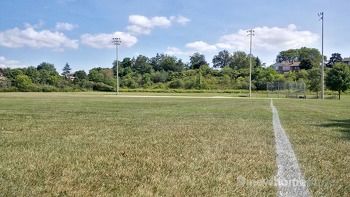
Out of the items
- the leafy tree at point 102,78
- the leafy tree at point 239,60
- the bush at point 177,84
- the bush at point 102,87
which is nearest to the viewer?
the bush at point 102,87

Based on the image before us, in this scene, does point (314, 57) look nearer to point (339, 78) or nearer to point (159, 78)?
point (159, 78)

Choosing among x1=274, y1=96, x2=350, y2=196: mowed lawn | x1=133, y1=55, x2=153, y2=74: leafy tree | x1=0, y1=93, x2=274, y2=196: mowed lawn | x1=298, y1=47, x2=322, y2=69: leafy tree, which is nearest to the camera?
x1=0, y1=93, x2=274, y2=196: mowed lawn

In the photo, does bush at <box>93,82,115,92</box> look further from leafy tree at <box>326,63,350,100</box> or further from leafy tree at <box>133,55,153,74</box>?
leafy tree at <box>326,63,350,100</box>

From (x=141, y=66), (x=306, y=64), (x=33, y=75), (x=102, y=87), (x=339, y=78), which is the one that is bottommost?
(x=102, y=87)

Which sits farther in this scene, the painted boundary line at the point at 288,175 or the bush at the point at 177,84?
the bush at the point at 177,84

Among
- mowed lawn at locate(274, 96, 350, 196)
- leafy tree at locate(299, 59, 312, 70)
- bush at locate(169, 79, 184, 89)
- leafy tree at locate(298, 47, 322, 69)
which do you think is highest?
leafy tree at locate(298, 47, 322, 69)

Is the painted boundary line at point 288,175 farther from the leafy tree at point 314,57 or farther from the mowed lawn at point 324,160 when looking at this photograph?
the leafy tree at point 314,57

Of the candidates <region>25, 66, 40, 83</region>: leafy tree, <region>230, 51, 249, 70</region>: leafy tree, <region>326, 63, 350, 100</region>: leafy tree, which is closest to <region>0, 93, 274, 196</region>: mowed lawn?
<region>326, 63, 350, 100</region>: leafy tree

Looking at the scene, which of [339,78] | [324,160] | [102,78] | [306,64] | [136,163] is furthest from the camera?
[306,64]

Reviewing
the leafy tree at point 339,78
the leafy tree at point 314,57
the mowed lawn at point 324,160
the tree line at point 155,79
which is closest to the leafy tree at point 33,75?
the tree line at point 155,79

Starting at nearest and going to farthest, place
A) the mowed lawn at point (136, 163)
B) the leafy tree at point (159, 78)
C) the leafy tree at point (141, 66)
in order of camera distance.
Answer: the mowed lawn at point (136, 163) < the leafy tree at point (159, 78) < the leafy tree at point (141, 66)

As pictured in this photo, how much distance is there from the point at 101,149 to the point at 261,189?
379cm

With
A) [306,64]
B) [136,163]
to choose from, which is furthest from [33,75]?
[136,163]

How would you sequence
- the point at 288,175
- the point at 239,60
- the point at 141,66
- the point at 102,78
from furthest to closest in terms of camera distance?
the point at 141,66
the point at 239,60
the point at 102,78
the point at 288,175
